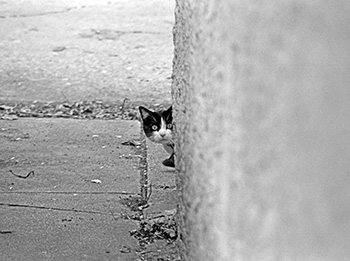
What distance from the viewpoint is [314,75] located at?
102cm

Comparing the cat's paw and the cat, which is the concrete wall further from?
the cat

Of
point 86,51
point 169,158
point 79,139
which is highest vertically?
point 169,158

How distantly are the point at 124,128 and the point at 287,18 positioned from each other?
3.53 metres

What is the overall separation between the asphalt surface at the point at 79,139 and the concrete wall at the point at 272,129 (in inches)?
52.6

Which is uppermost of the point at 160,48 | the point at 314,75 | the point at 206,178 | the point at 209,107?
the point at 314,75

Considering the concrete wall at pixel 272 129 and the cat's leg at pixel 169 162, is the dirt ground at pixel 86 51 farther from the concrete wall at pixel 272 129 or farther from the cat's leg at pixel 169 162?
the concrete wall at pixel 272 129

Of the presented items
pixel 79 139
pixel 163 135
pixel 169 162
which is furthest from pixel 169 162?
pixel 79 139

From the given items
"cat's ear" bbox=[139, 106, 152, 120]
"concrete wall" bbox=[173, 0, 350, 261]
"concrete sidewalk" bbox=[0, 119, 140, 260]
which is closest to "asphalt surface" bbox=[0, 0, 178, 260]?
"concrete sidewalk" bbox=[0, 119, 140, 260]

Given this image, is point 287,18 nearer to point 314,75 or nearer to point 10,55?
point 314,75

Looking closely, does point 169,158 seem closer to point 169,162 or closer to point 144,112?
point 169,162

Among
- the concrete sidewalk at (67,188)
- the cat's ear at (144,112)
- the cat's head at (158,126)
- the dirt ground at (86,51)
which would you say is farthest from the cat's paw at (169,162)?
the dirt ground at (86,51)

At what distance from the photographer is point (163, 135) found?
4.07 metres

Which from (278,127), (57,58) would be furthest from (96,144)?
(278,127)

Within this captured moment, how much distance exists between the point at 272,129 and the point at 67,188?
2.41 m
